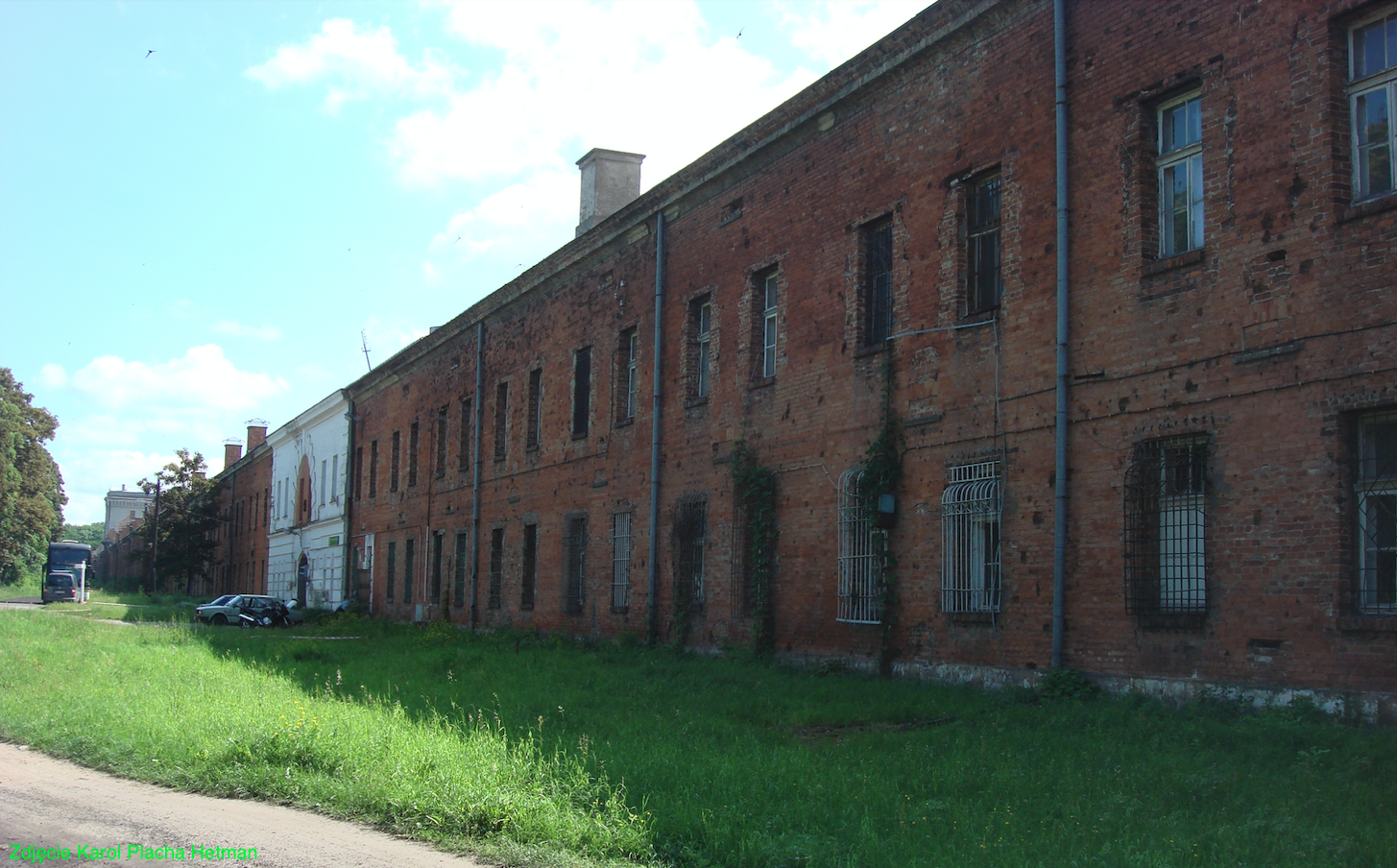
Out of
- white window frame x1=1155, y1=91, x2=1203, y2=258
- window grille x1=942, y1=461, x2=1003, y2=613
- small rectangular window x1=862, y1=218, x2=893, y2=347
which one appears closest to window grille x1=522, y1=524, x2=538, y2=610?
small rectangular window x1=862, y1=218, x2=893, y2=347

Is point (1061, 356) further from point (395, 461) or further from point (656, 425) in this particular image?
point (395, 461)

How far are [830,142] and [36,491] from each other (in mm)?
66339

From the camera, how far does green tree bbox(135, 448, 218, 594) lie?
68.9 metres

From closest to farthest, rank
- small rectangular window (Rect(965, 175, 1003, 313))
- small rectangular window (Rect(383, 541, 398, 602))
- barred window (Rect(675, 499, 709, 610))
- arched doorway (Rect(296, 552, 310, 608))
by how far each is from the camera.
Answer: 1. small rectangular window (Rect(965, 175, 1003, 313))
2. barred window (Rect(675, 499, 709, 610))
3. small rectangular window (Rect(383, 541, 398, 602))
4. arched doorway (Rect(296, 552, 310, 608))

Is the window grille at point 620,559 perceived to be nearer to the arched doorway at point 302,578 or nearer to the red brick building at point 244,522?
the arched doorway at point 302,578

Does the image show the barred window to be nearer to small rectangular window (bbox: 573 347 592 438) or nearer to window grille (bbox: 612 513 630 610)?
window grille (bbox: 612 513 630 610)

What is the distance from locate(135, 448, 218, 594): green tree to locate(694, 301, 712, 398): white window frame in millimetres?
57003

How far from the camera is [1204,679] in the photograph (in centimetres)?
1050

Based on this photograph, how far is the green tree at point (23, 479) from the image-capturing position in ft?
198

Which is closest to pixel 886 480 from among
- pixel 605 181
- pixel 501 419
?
pixel 605 181

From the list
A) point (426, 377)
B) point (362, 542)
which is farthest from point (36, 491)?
point (426, 377)

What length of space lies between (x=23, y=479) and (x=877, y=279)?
2567 inches

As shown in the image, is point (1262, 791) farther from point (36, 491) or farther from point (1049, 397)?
point (36, 491)

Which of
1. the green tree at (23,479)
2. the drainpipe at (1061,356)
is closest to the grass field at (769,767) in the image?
the drainpipe at (1061,356)
